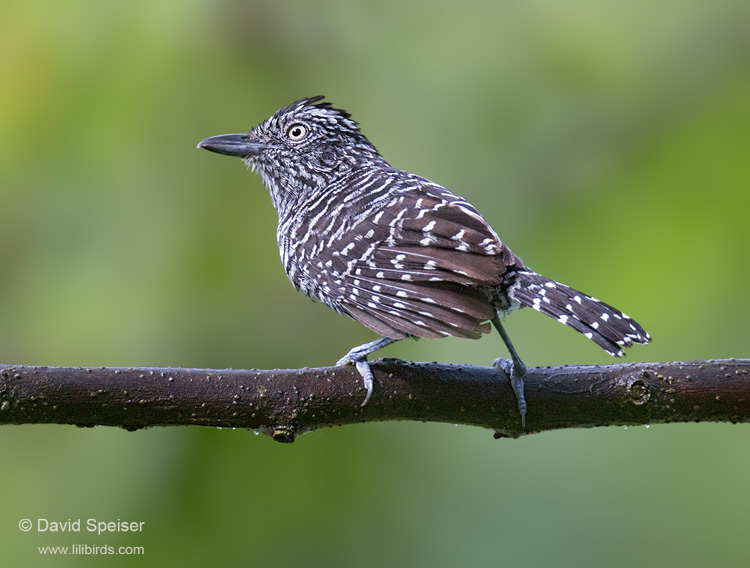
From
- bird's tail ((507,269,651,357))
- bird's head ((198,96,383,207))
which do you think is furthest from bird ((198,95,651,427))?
bird's head ((198,96,383,207))

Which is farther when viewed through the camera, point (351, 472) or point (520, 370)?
point (351, 472)

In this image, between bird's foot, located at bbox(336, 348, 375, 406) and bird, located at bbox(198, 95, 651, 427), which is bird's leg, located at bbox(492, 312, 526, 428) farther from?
bird's foot, located at bbox(336, 348, 375, 406)

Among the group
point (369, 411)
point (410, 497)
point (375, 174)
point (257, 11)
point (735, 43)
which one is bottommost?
point (410, 497)

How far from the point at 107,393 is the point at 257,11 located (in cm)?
240

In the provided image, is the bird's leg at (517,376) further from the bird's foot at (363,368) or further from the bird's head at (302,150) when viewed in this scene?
the bird's head at (302,150)

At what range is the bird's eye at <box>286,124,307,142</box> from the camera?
13.2 ft

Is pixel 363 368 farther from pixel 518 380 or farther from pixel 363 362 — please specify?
pixel 518 380

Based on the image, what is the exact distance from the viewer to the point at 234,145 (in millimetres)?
3855

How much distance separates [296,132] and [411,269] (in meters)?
1.45

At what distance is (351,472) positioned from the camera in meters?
3.36

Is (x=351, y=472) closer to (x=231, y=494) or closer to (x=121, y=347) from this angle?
(x=231, y=494)

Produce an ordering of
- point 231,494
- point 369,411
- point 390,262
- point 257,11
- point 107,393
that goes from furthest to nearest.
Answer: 1. point 257,11
2. point 231,494
3. point 390,262
4. point 369,411
5. point 107,393

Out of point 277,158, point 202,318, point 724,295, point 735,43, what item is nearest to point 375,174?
point 277,158

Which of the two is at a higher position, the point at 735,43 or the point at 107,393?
the point at 735,43
